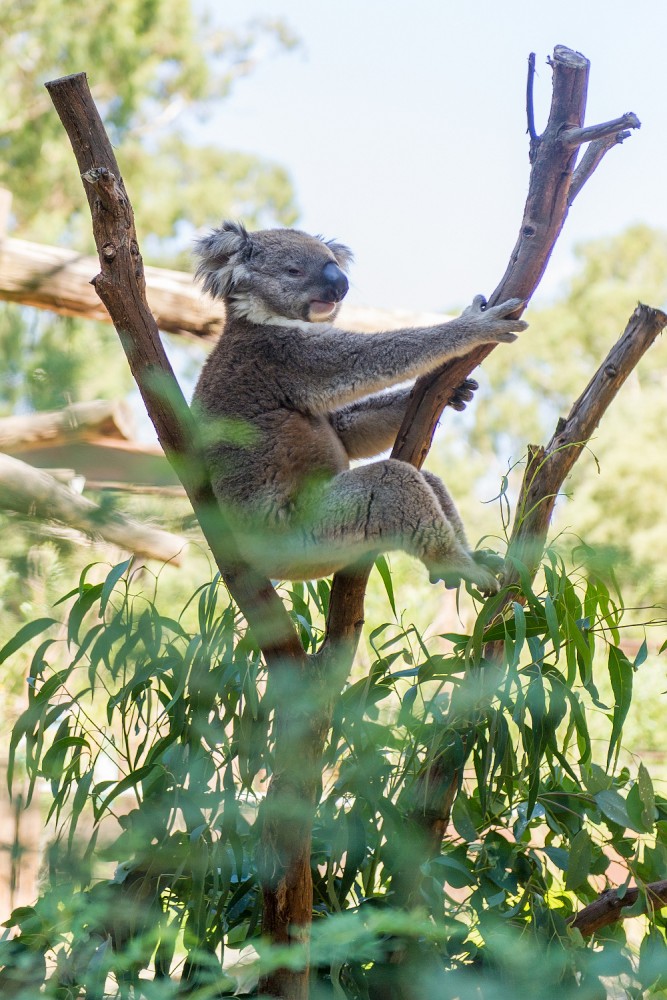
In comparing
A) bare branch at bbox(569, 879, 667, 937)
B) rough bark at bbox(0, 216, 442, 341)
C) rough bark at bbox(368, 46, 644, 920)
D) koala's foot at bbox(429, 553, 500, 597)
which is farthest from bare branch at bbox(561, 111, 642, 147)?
rough bark at bbox(0, 216, 442, 341)

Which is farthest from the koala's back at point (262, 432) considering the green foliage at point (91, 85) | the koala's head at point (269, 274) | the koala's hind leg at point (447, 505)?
the green foliage at point (91, 85)

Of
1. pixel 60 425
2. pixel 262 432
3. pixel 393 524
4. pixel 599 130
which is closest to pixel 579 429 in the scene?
pixel 393 524

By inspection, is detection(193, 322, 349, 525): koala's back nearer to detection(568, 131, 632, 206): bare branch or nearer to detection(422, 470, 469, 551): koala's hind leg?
detection(422, 470, 469, 551): koala's hind leg

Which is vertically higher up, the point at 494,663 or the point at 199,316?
the point at 199,316

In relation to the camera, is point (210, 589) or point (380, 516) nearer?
point (210, 589)

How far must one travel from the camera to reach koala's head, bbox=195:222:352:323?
2.64m

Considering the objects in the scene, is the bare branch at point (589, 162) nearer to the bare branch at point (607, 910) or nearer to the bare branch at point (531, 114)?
the bare branch at point (531, 114)

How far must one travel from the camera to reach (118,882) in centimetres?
184

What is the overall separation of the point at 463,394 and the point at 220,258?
871mm

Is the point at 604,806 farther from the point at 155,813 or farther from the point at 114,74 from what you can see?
the point at 114,74

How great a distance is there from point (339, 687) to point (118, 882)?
23.0 inches

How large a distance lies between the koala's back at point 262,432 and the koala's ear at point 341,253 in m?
0.67

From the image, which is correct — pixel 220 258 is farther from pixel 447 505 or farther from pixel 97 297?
pixel 97 297

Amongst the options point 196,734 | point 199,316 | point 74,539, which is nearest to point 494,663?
point 196,734
